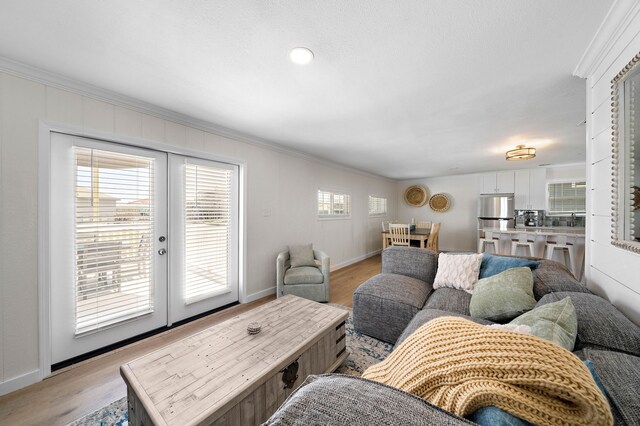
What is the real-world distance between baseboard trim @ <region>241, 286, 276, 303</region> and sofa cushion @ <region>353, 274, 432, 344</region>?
165cm

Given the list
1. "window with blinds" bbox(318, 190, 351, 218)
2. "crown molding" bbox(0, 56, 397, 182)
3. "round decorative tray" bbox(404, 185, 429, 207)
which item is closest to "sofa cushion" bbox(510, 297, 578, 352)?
"crown molding" bbox(0, 56, 397, 182)

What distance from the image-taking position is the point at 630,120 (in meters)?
1.23

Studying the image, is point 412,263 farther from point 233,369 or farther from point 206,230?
point 206,230

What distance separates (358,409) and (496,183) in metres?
7.41

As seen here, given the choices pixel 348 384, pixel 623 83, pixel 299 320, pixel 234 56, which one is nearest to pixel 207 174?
pixel 234 56

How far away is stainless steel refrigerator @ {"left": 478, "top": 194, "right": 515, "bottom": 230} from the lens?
228 inches

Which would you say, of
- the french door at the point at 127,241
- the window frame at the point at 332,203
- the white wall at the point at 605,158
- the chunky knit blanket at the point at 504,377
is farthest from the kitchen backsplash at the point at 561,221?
the french door at the point at 127,241

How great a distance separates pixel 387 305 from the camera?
6.98 feet

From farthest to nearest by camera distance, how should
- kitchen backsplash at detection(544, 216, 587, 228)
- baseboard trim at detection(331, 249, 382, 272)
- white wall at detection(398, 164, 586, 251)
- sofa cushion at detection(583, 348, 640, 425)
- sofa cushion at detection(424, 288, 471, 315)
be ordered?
white wall at detection(398, 164, 586, 251) → kitchen backsplash at detection(544, 216, 587, 228) → baseboard trim at detection(331, 249, 382, 272) → sofa cushion at detection(424, 288, 471, 315) → sofa cushion at detection(583, 348, 640, 425)

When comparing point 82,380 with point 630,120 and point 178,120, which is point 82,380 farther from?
point 630,120

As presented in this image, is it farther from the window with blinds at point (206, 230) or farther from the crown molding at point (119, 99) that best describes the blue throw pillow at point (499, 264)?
the crown molding at point (119, 99)

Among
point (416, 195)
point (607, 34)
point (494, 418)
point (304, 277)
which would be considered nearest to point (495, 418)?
point (494, 418)

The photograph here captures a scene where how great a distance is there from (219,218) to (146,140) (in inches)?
45.4

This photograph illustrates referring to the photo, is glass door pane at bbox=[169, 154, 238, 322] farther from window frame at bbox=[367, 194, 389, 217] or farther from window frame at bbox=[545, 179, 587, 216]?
window frame at bbox=[545, 179, 587, 216]
